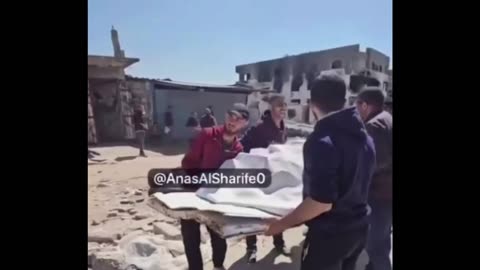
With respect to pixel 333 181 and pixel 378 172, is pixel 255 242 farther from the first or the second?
pixel 378 172

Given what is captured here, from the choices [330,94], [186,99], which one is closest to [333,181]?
[330,94]

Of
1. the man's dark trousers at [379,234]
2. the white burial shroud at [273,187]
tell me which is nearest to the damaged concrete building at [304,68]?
the white burial shroud at [273,187]

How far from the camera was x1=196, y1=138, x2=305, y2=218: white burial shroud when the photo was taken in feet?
7.27

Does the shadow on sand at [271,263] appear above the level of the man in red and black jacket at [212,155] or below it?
below

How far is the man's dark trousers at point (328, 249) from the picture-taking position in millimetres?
2232

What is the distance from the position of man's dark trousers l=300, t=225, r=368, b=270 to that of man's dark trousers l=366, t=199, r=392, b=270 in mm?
97

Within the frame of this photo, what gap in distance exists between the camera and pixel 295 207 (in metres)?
2.23

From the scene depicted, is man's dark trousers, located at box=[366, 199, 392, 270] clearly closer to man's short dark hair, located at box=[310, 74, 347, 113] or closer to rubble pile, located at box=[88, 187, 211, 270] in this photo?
man's short dark hair, located at box=[310, 74, 347, 113]

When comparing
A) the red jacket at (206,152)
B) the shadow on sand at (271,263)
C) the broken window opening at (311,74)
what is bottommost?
the shadow on sand at (271,263)

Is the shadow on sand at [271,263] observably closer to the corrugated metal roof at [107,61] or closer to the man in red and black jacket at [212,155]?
the man in red and black jacket at [212,155]

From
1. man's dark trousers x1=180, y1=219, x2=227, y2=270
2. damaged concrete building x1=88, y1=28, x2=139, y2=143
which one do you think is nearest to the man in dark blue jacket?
man's dark trousers x1=180, y1=219, x2=227, y2=270

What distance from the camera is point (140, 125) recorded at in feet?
7.39

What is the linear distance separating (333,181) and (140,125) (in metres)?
0.88
